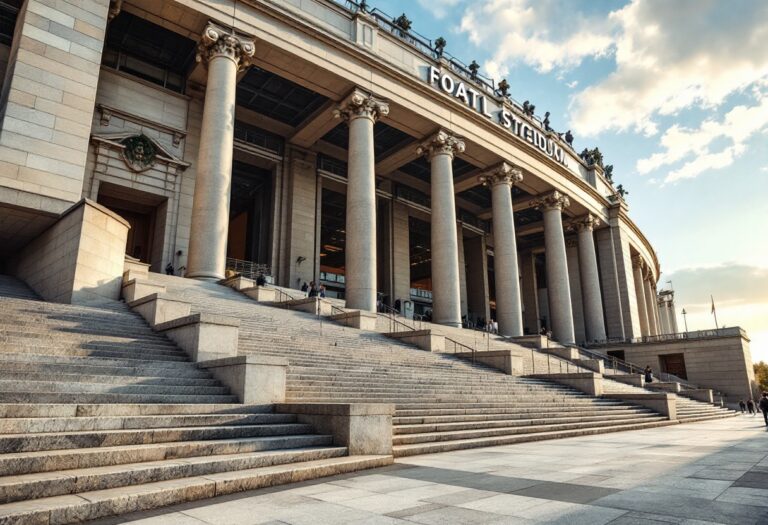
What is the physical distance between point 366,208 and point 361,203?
38 cm

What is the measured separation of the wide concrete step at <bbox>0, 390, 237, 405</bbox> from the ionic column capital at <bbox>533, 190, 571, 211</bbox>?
35846mm

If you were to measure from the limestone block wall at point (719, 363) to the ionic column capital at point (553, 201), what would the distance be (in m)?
13.0

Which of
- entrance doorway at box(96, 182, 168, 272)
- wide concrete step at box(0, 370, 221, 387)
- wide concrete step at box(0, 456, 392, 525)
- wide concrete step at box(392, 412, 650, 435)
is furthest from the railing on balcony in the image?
wide concrete step at box(0, 456, 392, 525)

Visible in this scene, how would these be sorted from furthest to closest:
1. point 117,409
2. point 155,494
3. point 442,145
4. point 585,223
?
point 585,223 < point 442,145 < point 117,409 < point 155,494

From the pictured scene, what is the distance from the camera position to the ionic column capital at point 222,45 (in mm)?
22594

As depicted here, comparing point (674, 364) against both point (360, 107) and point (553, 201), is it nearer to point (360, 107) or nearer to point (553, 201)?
point (553, 201)

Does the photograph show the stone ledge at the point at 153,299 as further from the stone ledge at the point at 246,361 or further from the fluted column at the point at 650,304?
the fluted column at the point at 650,304

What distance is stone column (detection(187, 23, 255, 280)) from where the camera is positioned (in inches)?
824

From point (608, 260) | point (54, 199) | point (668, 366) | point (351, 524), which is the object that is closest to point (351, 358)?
point (351, 524)

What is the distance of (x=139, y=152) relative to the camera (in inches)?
1003

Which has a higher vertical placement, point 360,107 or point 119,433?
point 360,107

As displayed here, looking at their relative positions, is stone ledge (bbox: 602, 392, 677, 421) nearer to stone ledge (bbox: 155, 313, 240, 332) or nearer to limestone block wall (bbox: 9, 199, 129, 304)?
stone ledge (bbox: 155, 313, 240, 332)

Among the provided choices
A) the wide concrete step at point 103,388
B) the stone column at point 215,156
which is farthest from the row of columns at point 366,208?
the wide concrete step at point 103,388

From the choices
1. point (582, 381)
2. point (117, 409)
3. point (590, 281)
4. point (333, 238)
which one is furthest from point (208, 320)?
point (590, 281)
